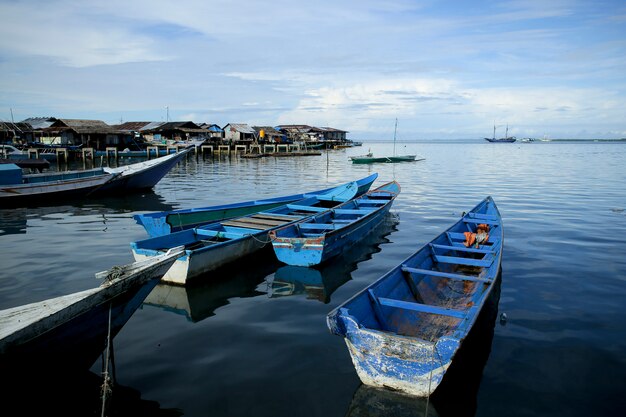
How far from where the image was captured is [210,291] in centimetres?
791

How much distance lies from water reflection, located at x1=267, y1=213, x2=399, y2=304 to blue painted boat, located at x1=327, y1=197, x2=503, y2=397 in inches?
75.2

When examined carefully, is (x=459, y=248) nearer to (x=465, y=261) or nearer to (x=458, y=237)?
(x=465, y=261)

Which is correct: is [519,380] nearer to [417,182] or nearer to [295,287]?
[295,287]

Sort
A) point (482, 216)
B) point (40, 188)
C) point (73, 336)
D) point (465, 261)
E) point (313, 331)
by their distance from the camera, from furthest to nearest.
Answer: point (40, 188) < point (482, 216) < point (465, 261) < point (313, 331) < point (73, 336)

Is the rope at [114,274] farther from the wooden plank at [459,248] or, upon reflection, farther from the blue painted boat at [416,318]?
the wooden plank at [459,248]

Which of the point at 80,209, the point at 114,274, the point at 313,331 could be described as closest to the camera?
the point at 114,274

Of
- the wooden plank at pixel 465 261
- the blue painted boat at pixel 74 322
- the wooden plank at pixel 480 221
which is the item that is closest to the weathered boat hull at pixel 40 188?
the blue painted boat at pixel 74 322

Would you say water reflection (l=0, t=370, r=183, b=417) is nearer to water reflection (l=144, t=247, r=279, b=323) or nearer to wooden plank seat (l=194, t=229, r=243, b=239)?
water reflection (l=144, t=247, r=279, b=323)

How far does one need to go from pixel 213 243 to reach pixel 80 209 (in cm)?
968

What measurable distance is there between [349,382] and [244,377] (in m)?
1.32

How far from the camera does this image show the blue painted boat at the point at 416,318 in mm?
4199

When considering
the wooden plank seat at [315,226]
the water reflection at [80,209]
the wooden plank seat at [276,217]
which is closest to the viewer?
the wooden plank seat at [315,226]

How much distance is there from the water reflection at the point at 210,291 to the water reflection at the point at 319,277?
0.37 metres

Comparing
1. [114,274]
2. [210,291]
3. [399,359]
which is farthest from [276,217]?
[399,359]
